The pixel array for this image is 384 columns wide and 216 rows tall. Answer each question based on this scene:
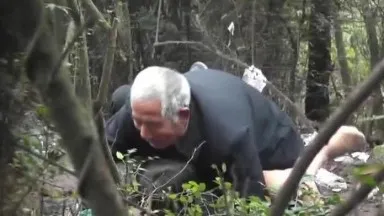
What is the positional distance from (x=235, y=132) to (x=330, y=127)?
228 centimetres

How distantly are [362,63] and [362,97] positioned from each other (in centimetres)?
471

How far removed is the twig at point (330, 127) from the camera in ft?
2.57

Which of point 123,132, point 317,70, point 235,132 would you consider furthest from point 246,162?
point 317,70

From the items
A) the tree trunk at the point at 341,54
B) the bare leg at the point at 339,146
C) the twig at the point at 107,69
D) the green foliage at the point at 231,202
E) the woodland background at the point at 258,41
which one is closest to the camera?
the green foliage at the point at 231,202

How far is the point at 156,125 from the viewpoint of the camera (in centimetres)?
307

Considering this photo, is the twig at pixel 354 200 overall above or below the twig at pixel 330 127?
below

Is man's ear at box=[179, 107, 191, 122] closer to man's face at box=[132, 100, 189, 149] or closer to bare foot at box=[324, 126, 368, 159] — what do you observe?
man's face at box=[132, 100, 189, 149]

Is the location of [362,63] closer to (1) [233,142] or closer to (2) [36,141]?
(1) [233,142]

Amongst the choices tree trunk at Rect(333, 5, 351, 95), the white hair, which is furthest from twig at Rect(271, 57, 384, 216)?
tree trunk at Rect(333, 5, 351, 95)

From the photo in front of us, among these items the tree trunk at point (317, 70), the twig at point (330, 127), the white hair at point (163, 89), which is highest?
the twig at point (330, 127)

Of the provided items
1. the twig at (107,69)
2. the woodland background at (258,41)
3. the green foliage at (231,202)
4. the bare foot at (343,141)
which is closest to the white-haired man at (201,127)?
the woodland background at (258,41)

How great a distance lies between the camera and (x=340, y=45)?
540cm

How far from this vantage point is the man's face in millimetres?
3035

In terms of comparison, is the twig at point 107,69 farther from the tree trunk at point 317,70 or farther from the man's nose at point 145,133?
the tree trunk at point 317,70
